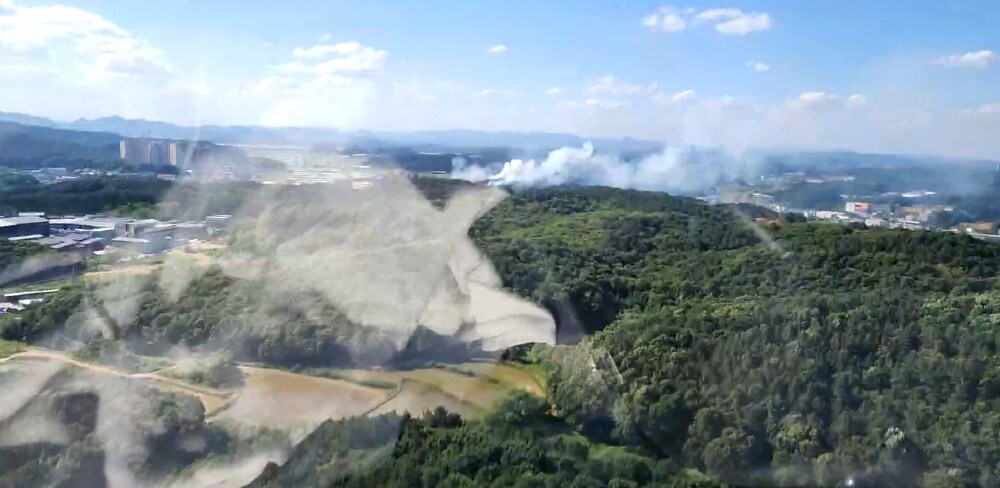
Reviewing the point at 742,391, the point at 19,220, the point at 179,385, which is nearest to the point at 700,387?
the point at 742,391

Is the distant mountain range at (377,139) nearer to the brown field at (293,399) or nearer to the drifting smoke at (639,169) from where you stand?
the drifting smoke at (639,169)

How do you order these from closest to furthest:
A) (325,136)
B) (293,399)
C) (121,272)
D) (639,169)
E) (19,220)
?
(293,399), (121,272), (325,136), (19,220), (639,169)

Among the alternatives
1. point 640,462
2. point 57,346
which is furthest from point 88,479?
point 640,462

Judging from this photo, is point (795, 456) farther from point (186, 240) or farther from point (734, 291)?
point (186, 240)

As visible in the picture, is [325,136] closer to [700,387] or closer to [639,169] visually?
[700,387]

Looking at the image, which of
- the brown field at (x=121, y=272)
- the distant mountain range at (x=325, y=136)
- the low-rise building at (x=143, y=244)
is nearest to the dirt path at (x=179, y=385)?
the brown field at (x=121, y=272)
